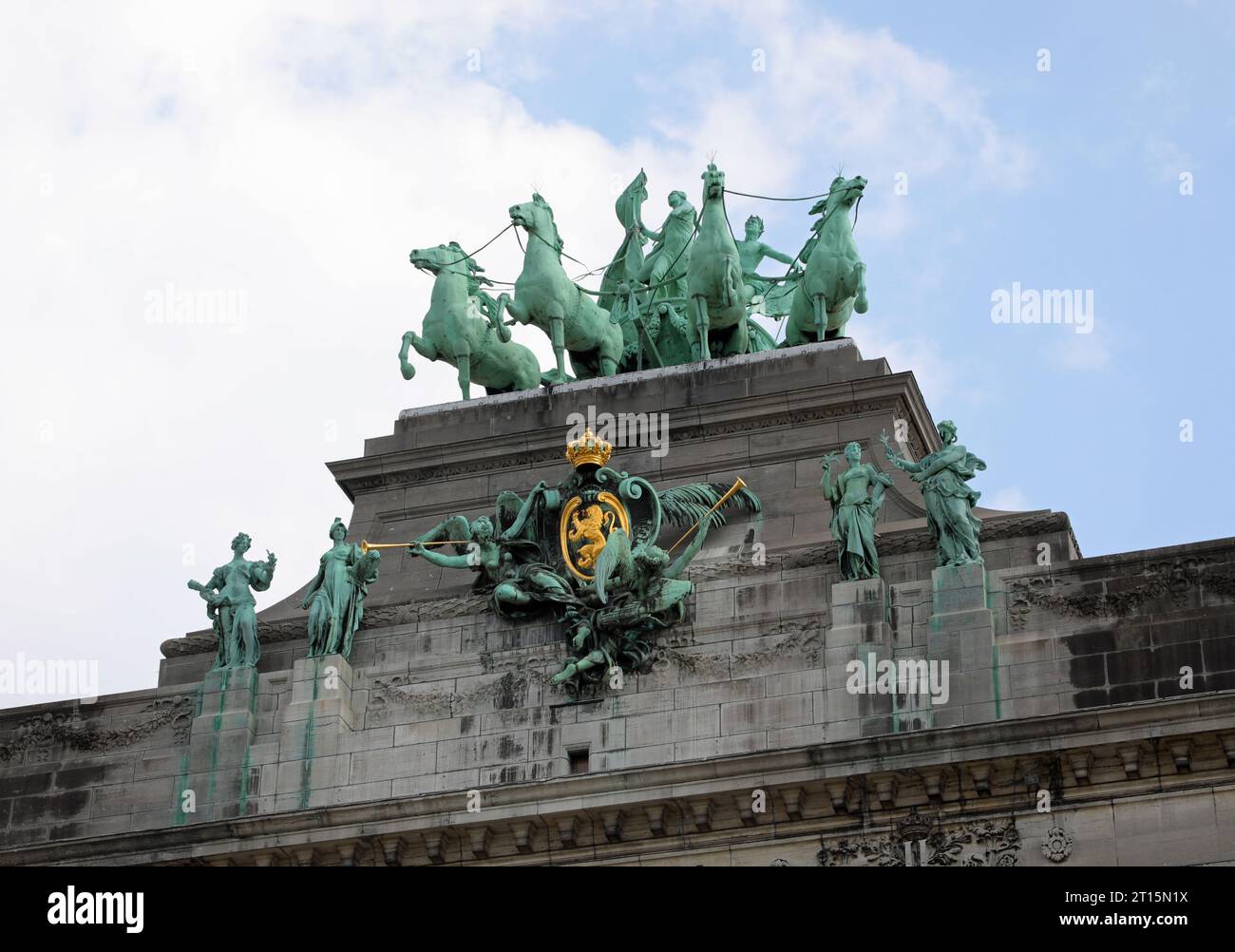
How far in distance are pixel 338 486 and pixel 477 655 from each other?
214 inches

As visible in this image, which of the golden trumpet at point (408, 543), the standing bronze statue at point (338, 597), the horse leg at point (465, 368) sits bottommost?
the standing bronze statue at point (338, 597)

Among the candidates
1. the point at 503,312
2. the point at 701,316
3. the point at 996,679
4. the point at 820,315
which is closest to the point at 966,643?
the point at 996,679

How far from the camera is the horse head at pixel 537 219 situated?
45656mm

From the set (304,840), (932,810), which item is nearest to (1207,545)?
(932,810)

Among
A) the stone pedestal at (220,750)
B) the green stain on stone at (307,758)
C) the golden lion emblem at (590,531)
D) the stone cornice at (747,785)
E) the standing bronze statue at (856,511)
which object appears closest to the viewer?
the stone cornice at (747,785)

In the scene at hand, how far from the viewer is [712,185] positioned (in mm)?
44781

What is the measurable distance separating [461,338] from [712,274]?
3670 mm

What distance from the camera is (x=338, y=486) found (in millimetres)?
44875

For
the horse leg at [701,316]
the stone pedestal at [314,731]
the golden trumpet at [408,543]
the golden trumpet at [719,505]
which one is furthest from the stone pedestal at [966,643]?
the stone pedestal at [314,731]

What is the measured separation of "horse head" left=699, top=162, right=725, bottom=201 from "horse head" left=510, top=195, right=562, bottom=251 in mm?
2390

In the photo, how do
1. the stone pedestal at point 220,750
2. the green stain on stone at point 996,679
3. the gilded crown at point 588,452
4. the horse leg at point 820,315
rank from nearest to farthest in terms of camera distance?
1. the green stain on stone at point 996,679
2. the stone pedestal at point 220,750
3. the gilded crown at point 588,452
4. the horse leg at point 820,315

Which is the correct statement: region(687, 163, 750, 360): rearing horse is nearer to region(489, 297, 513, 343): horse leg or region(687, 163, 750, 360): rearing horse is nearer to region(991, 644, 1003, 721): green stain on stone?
region(489, 297, 513, 343): horse leg

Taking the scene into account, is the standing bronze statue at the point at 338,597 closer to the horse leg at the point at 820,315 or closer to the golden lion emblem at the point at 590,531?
the golden lion emblem at the point at 590,531

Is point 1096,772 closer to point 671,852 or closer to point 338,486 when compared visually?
point 671,852
